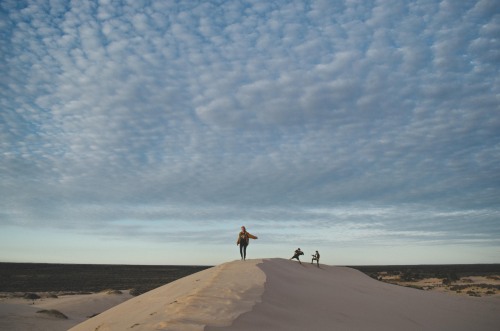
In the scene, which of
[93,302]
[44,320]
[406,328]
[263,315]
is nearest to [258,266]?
[406,328]

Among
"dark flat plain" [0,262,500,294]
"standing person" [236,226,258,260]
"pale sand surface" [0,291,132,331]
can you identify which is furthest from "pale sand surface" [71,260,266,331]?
"dark flat plain" [0,262,500,294]

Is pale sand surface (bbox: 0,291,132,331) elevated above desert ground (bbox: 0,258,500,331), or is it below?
below

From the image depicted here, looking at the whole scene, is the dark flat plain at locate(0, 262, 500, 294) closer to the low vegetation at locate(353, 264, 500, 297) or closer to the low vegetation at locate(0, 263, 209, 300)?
the low vegetation at locate(0, 263, 209, 300)

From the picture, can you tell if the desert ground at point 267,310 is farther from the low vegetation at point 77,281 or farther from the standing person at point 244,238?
the low vegetation at point 77,281

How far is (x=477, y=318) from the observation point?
10.9 meters

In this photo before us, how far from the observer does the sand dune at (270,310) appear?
5316 mm

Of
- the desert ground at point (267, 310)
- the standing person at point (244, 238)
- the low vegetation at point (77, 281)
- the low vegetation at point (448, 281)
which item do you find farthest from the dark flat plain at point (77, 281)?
the low vegetation at point (448, 281)

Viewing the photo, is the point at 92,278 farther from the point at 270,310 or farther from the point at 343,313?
the point at 270,310

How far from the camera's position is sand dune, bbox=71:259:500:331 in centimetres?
532

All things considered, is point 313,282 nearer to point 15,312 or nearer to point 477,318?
point 477,318

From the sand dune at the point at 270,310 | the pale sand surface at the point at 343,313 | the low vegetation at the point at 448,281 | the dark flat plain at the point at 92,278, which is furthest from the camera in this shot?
the dark flat plain at the point at 92,278

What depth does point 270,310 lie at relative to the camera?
20.3 feet

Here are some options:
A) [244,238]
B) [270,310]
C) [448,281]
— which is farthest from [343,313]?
[448,281]

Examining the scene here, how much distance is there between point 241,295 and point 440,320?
19.1 ft
